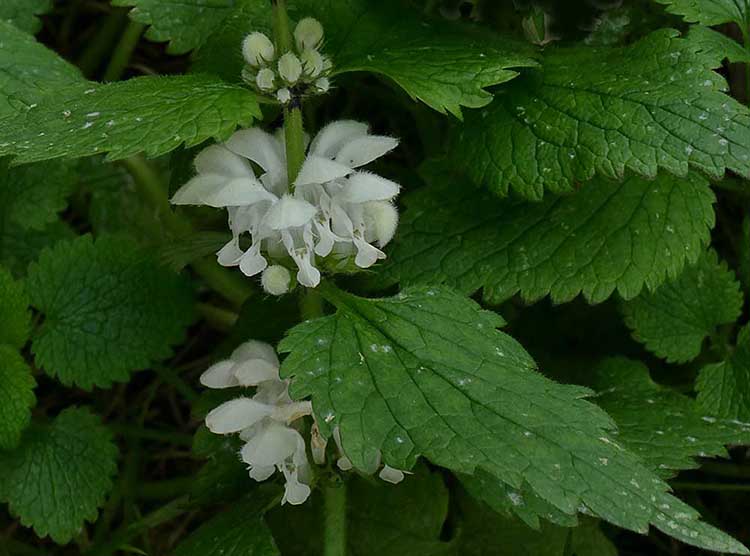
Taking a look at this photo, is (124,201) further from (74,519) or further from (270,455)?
(270,455)

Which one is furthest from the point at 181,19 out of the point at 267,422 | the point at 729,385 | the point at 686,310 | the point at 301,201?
the point at 729,385

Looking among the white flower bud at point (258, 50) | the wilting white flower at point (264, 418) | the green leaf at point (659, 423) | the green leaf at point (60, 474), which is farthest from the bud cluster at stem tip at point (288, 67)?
the green leaf at point (60, 474)

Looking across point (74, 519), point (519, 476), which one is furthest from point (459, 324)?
point (74, 519)

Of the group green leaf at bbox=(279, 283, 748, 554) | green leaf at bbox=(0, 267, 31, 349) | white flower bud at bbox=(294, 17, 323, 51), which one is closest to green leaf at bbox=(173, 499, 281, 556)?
green leaf at bbox=(279, 283, 748, 554)

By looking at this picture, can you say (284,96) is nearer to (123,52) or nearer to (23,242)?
(23,242)

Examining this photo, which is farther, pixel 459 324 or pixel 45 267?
pixel 45 267

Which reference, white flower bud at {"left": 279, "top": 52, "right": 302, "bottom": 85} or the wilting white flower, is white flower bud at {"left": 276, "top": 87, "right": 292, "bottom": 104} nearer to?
white flower bud at {"left": 279, "top": 52, "right": 302, "bottom": 85}
